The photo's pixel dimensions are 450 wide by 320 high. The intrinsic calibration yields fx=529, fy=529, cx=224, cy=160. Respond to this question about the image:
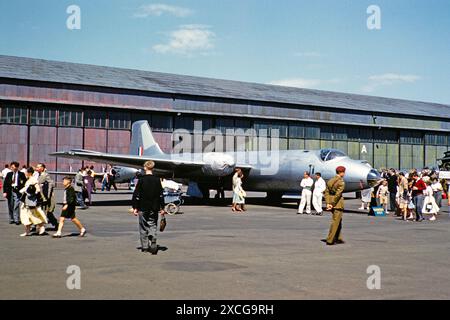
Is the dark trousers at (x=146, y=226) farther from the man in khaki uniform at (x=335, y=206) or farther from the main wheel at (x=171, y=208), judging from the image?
the main wheel at (x=171, y=208)

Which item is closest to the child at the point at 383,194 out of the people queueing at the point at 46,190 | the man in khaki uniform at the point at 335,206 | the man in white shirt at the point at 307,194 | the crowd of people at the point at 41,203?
the man in white shirt at the point at 307,194

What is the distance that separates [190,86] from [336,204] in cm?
4613

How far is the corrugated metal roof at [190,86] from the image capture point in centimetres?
5022

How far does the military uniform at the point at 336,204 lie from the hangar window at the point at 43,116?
131ft

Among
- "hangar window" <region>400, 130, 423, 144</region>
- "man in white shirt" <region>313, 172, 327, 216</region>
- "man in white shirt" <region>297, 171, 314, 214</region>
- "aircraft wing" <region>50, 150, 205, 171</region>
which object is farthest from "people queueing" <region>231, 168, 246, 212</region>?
"hangar window" <region>400, 130, 423, 144</region>

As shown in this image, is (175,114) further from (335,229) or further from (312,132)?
(335,229)

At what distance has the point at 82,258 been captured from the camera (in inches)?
401

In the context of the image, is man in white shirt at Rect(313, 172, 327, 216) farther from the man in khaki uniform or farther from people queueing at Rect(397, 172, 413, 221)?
the man in khaki uniform

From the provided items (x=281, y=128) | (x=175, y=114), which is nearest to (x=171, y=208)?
(x=175, y=114)

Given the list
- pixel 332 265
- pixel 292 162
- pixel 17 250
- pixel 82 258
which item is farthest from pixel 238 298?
pixel 292 162

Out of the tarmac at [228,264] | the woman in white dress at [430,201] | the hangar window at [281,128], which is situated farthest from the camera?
the hangar window at [281,128]

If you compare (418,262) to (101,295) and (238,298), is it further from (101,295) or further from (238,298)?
(101,295)
